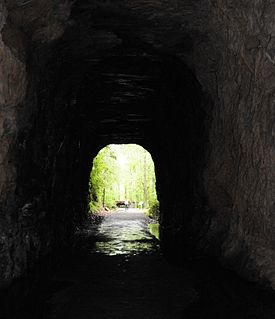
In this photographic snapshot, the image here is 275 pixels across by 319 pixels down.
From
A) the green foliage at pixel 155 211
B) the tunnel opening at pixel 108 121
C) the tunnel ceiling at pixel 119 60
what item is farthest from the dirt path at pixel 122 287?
the green foliage at pixel 155 211

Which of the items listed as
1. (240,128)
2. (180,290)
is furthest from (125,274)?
(240,128)

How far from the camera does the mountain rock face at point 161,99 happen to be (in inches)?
249

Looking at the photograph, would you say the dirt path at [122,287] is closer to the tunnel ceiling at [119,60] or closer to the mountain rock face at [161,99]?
the mountain rock face at [161,99]

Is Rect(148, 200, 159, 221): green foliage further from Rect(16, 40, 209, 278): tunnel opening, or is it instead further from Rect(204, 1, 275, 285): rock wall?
Rect(204, 1, 275, 285): rock wall

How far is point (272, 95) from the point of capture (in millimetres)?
5980

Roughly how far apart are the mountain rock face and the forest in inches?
537

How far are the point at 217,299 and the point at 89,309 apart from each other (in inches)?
72.1

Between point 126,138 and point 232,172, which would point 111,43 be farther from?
point 126,138

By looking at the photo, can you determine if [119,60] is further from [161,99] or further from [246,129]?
[246,129]

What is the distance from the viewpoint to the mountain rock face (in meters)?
6.32

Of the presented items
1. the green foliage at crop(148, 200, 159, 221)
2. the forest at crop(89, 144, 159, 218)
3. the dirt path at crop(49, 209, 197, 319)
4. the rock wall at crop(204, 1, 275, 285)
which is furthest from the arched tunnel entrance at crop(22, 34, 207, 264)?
A: the forest at crop(89, 144, 159, 218)

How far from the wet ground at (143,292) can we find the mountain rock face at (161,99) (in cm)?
59

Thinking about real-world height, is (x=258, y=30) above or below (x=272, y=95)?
above

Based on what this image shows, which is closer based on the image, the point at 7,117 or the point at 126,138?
the point at 7,117
